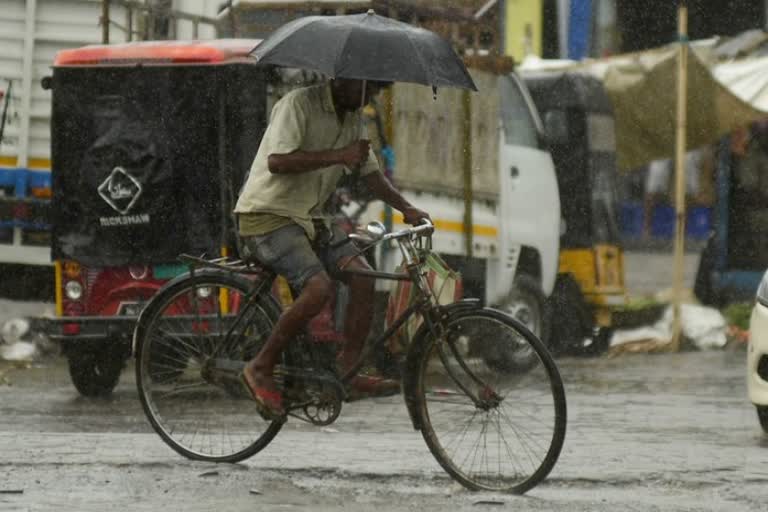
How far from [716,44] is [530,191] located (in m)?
4.21

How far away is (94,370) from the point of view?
12.1 m

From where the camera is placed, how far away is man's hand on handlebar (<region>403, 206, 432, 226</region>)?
782 cm

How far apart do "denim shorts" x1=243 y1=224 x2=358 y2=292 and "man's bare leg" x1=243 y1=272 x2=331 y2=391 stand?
0.06 m

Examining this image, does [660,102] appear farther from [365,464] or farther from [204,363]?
[204,363]

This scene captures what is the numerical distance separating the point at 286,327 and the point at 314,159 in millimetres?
687

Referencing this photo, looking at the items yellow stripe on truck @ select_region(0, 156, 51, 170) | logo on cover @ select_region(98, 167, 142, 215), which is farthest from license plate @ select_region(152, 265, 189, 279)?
yellow stripe on truck @ select_region(0, 156, 51, 170)

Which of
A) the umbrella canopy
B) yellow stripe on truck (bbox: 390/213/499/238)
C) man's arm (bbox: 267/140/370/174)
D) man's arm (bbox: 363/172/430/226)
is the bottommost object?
yellow stripe on truck (bbox: 390/213/499/238)

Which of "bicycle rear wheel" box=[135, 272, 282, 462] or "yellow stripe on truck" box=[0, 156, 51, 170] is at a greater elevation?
"yellow stripe on truck" box=[0, 156, 51, 170]

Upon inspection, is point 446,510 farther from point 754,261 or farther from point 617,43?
point 617,43

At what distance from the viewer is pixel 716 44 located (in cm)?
1877

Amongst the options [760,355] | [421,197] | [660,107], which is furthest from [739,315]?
[760,355]

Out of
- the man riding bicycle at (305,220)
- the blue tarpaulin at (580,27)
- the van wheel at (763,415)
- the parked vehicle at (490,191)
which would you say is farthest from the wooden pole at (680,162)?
the blue tarpaulin at (580,27)

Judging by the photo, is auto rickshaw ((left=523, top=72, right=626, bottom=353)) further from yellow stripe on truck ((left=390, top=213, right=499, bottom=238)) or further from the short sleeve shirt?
the short sleeve shirt

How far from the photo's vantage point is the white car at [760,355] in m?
9.70
